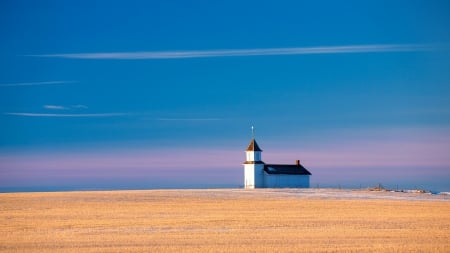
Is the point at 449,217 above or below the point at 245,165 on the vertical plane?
below

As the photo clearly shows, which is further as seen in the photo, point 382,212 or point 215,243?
point 382,212

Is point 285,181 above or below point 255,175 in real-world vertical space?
below

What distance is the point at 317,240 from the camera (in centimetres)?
2839

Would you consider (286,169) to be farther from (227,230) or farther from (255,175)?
(227,230)

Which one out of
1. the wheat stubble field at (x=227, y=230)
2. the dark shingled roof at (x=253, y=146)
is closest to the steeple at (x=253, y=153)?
the dark shingled roof at (x=253, y=146)

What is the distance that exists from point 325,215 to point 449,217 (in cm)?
690

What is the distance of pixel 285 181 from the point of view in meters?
98.7

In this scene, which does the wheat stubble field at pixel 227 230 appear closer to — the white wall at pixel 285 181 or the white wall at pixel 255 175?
the white wall at pixel 255 175

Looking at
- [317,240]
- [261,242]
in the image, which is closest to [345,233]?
[317,240]

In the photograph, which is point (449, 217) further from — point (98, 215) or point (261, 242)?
point (98, 215)

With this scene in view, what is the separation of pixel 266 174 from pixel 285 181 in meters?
3.10

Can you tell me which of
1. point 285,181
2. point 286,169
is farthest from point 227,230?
point 286,169

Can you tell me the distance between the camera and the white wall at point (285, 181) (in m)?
97.6

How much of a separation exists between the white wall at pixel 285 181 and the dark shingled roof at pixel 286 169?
44 centimetres
